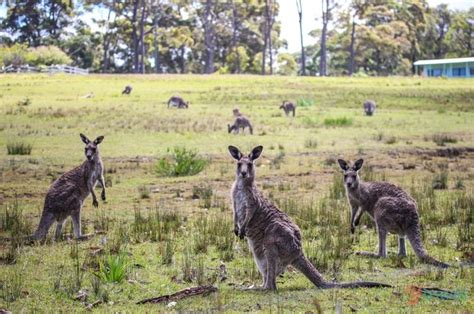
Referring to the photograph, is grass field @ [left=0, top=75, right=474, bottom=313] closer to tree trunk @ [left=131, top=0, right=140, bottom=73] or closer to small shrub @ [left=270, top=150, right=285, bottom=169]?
small shrub @ [left=270, top=150, right=285, bottom=169]

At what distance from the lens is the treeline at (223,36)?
1193 inches

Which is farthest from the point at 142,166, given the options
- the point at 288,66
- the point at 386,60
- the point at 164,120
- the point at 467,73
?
the point at 288,66

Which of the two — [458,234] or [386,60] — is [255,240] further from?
[386,60]

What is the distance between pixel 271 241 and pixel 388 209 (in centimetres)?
185

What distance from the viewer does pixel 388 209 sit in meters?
7.68

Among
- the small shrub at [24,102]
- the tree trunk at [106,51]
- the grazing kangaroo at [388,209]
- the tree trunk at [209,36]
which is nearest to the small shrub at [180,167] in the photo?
the grazing kangaroo at [388,209]

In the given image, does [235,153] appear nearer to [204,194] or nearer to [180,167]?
[204,194]

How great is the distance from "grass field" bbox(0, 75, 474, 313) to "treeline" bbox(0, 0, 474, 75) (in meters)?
2.23

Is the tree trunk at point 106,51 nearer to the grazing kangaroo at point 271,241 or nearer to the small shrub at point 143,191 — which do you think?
the small shrub at point 143,191

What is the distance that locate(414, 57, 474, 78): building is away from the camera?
32.4 meters

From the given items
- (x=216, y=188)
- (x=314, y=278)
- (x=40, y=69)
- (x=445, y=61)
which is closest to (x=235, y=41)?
(x=445, y=61)

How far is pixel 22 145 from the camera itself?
1709 cm

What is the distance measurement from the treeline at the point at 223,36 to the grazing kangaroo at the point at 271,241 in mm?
21243

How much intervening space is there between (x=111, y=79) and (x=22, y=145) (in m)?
16.2
